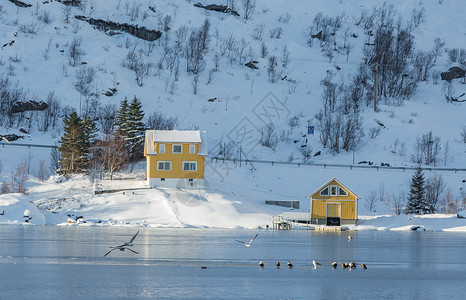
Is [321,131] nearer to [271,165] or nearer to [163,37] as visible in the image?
[271,165]

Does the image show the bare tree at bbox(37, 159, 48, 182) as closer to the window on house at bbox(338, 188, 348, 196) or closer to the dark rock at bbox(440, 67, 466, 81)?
the window on house at bbox(338, 188, 348, 196)

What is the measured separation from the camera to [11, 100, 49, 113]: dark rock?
111562 mm

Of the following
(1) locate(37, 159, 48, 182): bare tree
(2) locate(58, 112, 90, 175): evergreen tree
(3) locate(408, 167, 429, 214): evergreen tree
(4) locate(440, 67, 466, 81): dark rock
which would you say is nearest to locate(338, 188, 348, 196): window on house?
(3) locate(408, 167, 429, 214): evergreen tree

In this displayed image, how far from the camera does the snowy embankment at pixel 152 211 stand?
71.5 m

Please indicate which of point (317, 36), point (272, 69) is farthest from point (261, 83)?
point (317, 36)

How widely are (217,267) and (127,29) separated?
371 feet

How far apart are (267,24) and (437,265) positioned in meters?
123

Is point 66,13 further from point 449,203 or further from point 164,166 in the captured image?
point 449,203

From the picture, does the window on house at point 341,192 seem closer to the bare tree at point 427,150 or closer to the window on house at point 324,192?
the window on house at point 324,192

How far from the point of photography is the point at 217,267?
39.3 m

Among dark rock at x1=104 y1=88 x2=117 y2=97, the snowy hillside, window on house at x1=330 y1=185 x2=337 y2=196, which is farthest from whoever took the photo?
dark rock at x1=104 y1=88 x2=117 y2=97

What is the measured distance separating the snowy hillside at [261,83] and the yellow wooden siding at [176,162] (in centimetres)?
466

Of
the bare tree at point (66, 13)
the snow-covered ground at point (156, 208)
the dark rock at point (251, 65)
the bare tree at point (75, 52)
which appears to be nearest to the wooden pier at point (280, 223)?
the snow-covered ground at point (156, 208)

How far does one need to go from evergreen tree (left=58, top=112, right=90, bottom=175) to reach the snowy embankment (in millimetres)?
5917
